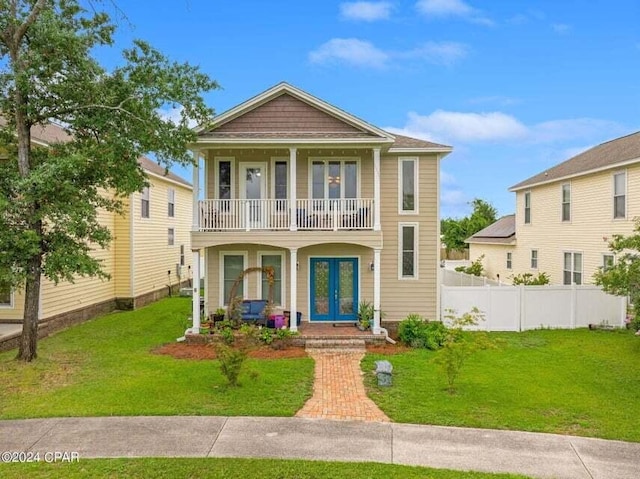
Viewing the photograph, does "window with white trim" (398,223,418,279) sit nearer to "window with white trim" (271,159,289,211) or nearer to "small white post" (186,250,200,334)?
"window with white trim" (271,159,289,211)

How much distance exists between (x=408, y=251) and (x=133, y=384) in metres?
9.14

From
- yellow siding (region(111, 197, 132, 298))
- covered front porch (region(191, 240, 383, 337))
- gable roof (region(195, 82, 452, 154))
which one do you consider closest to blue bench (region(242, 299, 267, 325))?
covered front porch (region(191, 240, 383, 337))

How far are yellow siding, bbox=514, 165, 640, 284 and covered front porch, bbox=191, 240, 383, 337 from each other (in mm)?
9008

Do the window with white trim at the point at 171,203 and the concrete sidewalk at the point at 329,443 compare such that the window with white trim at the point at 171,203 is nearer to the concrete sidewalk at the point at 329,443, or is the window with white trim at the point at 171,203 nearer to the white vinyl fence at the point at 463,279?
the white vinyl fence at the point at 463,279

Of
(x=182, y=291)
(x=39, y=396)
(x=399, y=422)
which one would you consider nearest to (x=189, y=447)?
(x=399, y=422)

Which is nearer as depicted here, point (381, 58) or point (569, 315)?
point (569, 315)

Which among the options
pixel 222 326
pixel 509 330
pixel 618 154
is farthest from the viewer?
pixel 618 154

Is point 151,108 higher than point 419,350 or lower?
higher

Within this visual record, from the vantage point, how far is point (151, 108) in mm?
10086

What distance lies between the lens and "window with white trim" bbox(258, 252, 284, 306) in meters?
13.5

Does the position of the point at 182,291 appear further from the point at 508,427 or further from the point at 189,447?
the point at 508,427

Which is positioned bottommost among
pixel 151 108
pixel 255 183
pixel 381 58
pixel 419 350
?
pixel 419 350

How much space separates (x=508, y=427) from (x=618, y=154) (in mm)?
13753

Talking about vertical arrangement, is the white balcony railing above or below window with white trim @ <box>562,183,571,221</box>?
below
